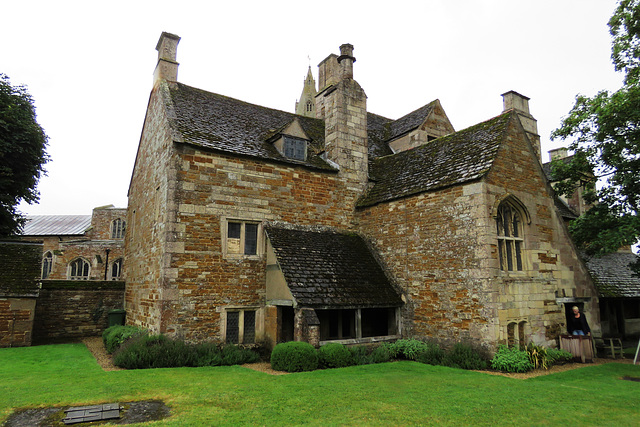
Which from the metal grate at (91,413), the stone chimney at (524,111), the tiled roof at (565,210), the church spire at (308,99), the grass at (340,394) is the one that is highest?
the church spire at (308,99)

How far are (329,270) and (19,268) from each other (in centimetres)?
1170

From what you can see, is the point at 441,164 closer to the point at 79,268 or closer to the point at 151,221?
the point at 151,221

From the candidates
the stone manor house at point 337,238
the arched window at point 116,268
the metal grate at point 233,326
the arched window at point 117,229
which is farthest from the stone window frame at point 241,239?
the arched window at point 117,229

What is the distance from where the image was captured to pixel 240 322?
45.4ft

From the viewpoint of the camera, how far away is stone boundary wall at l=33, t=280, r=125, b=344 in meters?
16.7

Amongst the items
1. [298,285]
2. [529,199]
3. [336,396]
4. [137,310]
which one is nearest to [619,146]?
[529,199]

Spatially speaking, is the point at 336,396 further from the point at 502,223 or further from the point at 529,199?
the point at 529,199

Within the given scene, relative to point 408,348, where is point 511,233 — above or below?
above

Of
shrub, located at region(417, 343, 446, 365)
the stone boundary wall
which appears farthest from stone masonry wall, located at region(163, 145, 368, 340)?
the stone boundary wall

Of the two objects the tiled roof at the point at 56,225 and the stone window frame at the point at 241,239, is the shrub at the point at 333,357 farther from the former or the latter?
the tiled roof at the point at 56,225

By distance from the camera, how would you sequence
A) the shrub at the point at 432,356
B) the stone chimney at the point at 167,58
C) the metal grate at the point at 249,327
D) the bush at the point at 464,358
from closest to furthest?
the bush at the point at 464,358
the shrub at the point at 432,356
the metal grate at the point at 249,327
the stone chimney at the point at 167,58

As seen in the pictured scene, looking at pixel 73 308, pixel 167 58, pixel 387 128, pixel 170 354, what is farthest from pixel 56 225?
pixel 170 354

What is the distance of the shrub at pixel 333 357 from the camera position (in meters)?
11.5

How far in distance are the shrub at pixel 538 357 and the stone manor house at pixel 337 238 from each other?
0.61m
